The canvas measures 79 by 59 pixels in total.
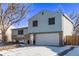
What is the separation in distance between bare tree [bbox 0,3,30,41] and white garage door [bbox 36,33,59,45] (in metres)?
2.40

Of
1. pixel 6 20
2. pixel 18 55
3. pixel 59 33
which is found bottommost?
pixel 18 55

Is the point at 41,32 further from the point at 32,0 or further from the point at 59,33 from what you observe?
the point at 32,0

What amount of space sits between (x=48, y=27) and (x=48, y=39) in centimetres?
150

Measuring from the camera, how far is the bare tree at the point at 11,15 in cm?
1496

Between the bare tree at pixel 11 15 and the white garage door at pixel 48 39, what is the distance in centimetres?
240

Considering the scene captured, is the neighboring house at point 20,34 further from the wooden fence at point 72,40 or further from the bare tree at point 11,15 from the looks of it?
the wooden fence at point 72,40

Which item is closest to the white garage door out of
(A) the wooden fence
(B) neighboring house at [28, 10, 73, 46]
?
(B) neighboring house at [28, 10, 73, 46]

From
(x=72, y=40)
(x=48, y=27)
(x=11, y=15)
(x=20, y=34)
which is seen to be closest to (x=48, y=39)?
(x=48, y=27)

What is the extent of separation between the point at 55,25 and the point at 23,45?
373 centimetres

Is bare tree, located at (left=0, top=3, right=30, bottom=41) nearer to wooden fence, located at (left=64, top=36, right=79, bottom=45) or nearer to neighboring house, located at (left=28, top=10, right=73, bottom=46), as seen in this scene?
neighboring house, located at (left=28, top=10, right=73, bottom=46)

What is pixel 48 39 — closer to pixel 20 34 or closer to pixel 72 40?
pixel 72 40

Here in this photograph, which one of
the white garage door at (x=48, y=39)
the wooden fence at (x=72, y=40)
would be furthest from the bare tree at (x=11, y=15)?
the wooden fence at (x=72, y=40)

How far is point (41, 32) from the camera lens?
1673 centimetres

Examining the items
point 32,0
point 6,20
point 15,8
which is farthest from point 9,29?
point 32,0
